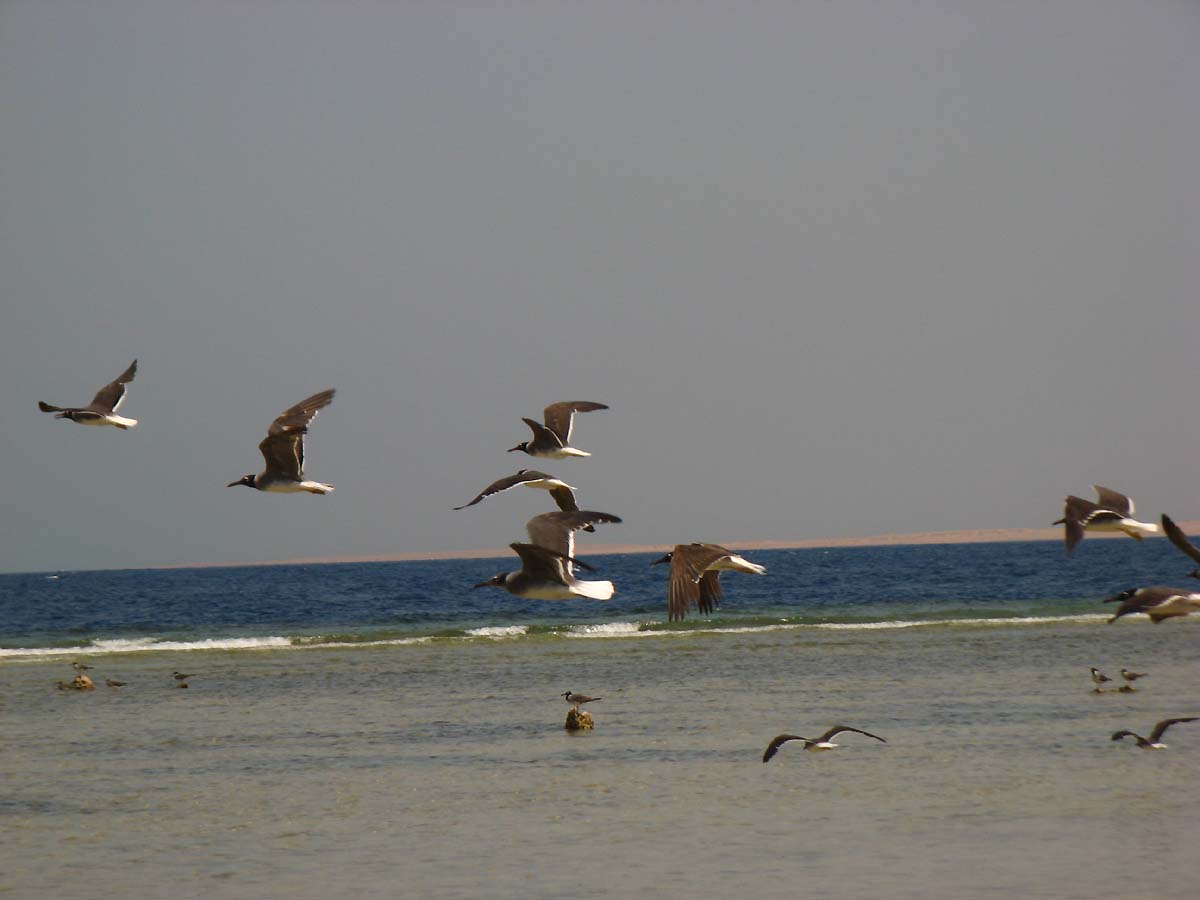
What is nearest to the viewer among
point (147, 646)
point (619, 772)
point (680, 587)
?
point (680, 587)

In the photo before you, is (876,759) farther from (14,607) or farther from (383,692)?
(14,607)

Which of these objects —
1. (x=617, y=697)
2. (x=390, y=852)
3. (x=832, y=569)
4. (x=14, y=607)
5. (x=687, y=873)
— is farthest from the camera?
(x=832, y=569)

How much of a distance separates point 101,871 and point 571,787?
4.88 m

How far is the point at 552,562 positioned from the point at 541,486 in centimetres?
112

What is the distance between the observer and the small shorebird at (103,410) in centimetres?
1697

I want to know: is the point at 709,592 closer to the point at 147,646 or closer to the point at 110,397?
the point at 110,397

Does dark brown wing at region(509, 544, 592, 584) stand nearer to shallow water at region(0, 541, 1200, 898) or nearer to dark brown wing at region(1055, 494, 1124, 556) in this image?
shallow water at region(0, 541, 1200, 898)

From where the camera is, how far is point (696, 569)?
12711 millimetres

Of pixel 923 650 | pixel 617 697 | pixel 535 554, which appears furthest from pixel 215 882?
pixel 923 650

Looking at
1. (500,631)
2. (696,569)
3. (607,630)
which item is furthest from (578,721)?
(500,631)

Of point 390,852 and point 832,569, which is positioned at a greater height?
point 832,569

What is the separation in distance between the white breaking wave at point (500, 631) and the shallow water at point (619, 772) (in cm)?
375

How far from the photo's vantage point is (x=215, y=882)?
460 inches

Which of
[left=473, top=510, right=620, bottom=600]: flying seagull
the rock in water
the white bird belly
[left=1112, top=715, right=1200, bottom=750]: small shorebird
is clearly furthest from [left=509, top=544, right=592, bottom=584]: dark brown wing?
[left=1112, top=715, right=1200, bottom=750]: small shorebird
